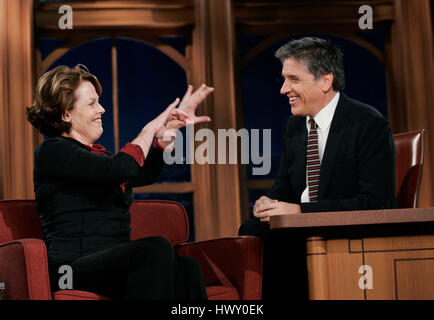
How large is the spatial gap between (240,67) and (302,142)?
1.49 m

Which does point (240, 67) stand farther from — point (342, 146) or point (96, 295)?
point (96, 295)

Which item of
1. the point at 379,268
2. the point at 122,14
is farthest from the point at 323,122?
the point at 122,14

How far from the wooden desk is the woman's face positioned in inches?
34.6

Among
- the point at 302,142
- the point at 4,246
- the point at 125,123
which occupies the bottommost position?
the point at 4,246

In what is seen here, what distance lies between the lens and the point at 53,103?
2.33 metres

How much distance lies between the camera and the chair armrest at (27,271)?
2055 millimetres

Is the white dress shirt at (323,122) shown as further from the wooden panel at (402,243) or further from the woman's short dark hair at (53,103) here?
the woman's short dark hair at (53,103)

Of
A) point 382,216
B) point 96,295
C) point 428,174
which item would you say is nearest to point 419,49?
point 428,174

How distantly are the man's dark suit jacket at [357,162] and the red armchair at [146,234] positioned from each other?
1.25 ft

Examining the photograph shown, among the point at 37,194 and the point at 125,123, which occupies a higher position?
the point at 125,123

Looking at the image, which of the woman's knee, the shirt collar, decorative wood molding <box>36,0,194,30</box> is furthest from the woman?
decorative wood molding <box>36,0,194,30</box>

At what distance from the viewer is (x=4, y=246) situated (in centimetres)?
214

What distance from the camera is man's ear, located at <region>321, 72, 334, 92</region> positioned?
268 cm

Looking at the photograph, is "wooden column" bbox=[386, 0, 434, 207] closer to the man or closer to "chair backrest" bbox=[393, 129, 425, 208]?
"chair backrest" bbox=[393, 129, 425, 208]
